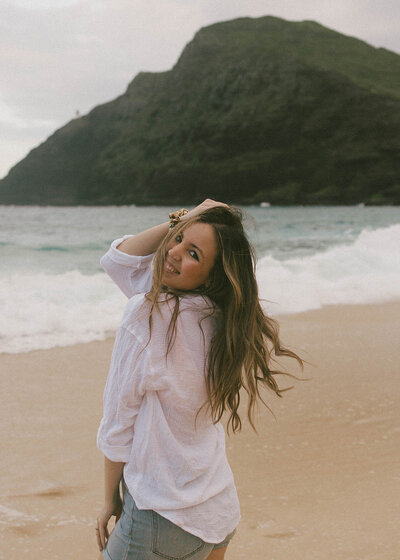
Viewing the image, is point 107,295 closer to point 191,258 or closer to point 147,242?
point 147,242

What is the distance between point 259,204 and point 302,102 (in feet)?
68.6

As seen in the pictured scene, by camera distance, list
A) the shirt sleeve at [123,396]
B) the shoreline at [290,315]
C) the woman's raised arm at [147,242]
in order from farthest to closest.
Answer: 1. the shoreline at [290,315]
2. the woman's raised arm at [147,242]
3. the shirt sleeve at [123,396]

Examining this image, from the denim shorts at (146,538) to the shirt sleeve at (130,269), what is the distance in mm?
597

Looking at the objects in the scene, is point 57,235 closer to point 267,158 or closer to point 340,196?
point 340,196

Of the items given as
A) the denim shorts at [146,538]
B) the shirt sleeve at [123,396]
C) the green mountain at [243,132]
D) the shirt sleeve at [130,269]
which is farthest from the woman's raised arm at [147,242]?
the green mountain at [243,132]

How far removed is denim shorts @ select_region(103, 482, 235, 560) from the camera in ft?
4.32

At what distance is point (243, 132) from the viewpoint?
85.6m

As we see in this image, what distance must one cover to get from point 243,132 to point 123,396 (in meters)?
87.7

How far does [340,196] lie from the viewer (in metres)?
69.9

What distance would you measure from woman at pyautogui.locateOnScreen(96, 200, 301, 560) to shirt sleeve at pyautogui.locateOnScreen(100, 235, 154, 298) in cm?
17

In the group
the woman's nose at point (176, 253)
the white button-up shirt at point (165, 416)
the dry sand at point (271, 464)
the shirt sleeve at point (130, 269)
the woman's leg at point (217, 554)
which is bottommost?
the dry sand at point (271, 464)

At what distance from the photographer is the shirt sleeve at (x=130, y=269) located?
163 centimetres

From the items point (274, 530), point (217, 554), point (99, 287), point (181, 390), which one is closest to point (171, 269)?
point (181, 390)

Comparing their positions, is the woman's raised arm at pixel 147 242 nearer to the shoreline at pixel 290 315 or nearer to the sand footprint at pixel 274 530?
the sand footprint at pixel 274 530
